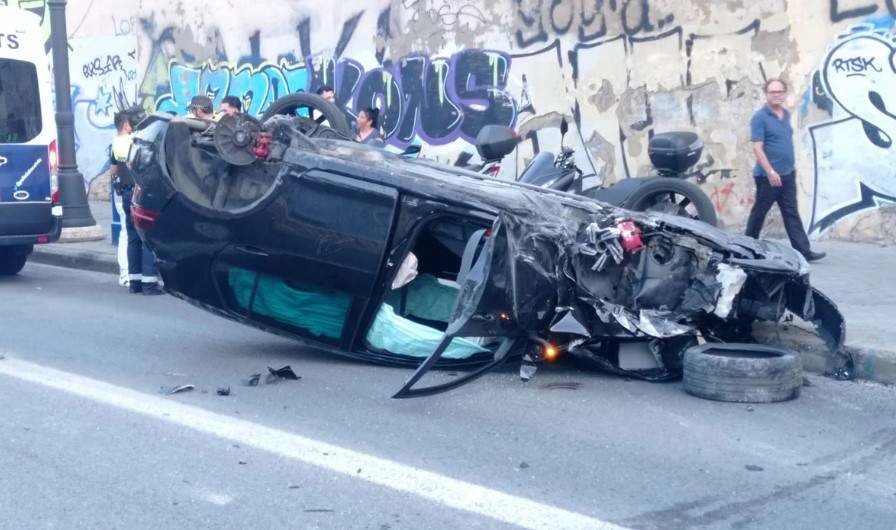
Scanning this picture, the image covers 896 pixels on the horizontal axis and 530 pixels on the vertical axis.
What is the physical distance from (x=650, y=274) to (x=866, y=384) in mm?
1623

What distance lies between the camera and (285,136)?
25.2ft

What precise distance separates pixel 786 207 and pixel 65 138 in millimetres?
9410

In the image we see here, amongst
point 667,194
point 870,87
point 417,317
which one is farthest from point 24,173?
point 870,87

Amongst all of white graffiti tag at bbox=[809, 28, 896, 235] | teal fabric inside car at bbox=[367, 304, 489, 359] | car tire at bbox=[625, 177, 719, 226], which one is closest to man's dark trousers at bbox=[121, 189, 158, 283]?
teal fabric inside car at bbox=[367, 304, 489, 359]

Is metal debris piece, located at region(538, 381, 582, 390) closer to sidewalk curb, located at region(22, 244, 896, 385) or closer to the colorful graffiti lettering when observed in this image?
sidewalk curb, located at region(22, 244, 896, 385)

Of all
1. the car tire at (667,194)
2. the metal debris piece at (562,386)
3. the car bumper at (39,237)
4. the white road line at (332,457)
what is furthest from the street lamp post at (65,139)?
the metal debris piece at (562,386)

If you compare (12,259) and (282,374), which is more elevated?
(282,374)

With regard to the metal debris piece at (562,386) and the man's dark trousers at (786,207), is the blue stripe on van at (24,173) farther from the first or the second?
the man's dark trousers at (786,207)

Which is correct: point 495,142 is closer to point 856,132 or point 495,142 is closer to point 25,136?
point 856,132

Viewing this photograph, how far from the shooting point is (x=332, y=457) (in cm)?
592

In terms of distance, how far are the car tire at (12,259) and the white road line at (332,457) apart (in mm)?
5131

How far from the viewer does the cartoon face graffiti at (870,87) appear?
1164 cm

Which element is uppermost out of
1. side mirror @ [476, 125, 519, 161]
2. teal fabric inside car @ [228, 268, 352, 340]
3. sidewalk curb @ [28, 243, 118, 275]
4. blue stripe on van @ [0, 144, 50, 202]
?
side mirror @ [476, 125, 519, 161]

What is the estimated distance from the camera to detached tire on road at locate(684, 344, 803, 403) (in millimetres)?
6941
